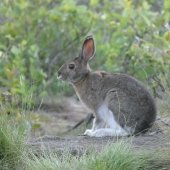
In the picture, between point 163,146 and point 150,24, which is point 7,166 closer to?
point 163,146

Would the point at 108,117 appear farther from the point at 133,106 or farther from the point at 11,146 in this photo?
the point at 11,146

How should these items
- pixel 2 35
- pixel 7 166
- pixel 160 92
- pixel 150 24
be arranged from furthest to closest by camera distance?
pixel 2 35 → pixel 150 24 → pixel 160 92 → pixel 7 166

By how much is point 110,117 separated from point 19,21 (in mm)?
5596

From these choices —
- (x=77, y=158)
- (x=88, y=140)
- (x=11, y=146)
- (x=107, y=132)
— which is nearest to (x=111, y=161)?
(x=77, y=158)

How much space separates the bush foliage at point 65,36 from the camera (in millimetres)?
10727

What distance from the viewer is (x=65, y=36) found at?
13.1 metres

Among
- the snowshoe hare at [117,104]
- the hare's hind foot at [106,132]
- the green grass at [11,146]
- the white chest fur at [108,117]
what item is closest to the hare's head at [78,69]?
the snowshoe hare at [117,104]

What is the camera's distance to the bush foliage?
10727 mm

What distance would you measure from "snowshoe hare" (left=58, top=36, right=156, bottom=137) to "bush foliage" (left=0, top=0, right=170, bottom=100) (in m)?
1.95

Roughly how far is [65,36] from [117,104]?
5.71m

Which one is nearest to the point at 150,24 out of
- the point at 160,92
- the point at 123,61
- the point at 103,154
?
the point at 123,61

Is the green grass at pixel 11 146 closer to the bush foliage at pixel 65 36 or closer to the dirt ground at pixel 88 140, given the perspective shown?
the dirt ground at pixel 88 140

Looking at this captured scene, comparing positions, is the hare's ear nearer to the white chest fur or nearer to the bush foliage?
the white chest fur

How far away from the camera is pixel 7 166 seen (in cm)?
626
